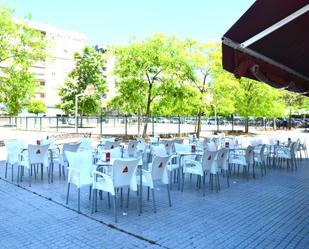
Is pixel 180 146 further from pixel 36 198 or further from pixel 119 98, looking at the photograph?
pixel 119 98

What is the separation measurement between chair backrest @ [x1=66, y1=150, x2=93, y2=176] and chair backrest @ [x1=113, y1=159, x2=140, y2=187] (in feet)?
2.97

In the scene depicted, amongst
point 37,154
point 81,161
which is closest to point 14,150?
point 37,154

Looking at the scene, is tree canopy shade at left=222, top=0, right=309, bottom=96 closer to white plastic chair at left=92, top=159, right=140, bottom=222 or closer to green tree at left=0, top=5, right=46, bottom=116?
white plastic chair at left=92, top=159, right=140, bottom=222

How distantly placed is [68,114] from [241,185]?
34068 mm

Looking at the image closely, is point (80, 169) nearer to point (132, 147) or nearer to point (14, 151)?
point (14, 151)

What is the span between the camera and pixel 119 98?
18.5 m

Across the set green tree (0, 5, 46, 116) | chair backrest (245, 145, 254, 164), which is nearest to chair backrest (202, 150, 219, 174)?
chair backrest (245, 145, 254, 164)

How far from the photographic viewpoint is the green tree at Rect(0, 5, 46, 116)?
1552cm

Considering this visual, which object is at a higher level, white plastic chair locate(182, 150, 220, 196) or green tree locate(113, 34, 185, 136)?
green tree locate(113, 34, 185, 136)

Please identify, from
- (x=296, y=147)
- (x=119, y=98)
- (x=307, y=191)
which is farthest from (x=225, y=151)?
(x=119, y=98)

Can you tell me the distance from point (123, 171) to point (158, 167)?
867mm

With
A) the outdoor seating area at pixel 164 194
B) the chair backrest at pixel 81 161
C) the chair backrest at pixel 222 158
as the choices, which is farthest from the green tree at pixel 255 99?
the chair backrest at pixel 81 161

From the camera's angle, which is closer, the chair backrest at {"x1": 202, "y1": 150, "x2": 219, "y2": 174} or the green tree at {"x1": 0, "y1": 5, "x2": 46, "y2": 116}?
the chair backrest at {"x1": 202, "y1": 150, "x2": 219, "y2": 174}

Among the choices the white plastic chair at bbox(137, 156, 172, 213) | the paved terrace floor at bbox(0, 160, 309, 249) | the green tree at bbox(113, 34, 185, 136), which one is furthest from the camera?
the green tree at bbox(113, 34, 185, 136)
